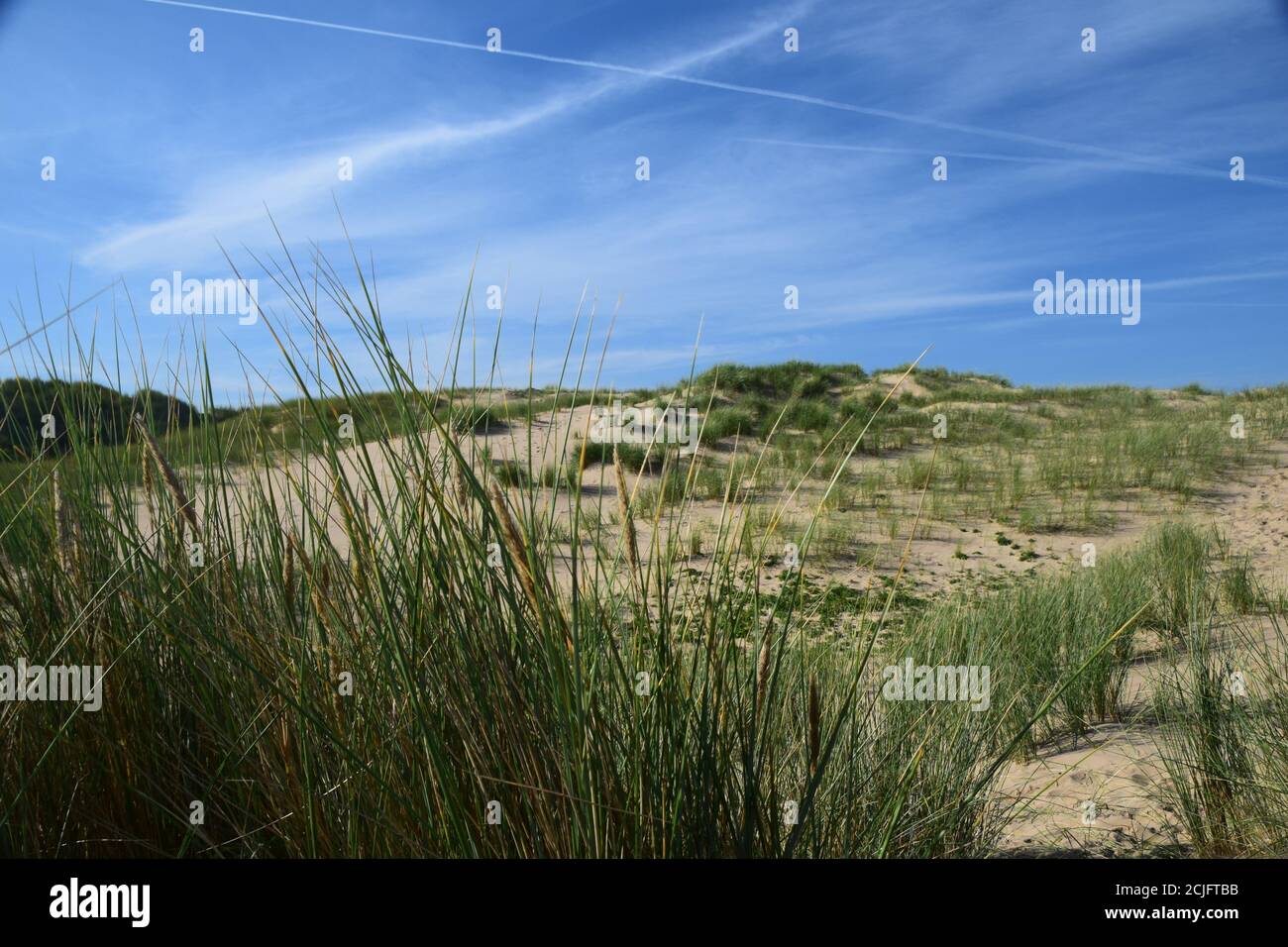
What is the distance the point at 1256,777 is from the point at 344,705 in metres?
2.49

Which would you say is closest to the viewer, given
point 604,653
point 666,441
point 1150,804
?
point 604,653

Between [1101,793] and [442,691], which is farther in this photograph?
[1101,793]

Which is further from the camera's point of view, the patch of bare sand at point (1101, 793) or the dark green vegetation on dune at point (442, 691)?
the patch of bare sand at point (1101, 793)

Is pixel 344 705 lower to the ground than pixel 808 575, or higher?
higher

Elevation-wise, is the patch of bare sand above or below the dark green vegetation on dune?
below

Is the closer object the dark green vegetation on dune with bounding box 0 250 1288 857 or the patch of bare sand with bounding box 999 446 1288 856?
the dark green vegetation on dune with bounding box 0 250 1288 857

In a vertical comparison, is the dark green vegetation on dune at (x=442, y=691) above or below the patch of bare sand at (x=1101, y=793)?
above

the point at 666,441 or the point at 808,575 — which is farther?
the point at 808,575

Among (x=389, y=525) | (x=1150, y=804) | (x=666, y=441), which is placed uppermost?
(x=666, y=441)

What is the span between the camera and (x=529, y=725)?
1.35 m

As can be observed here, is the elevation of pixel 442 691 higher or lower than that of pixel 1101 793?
higher
